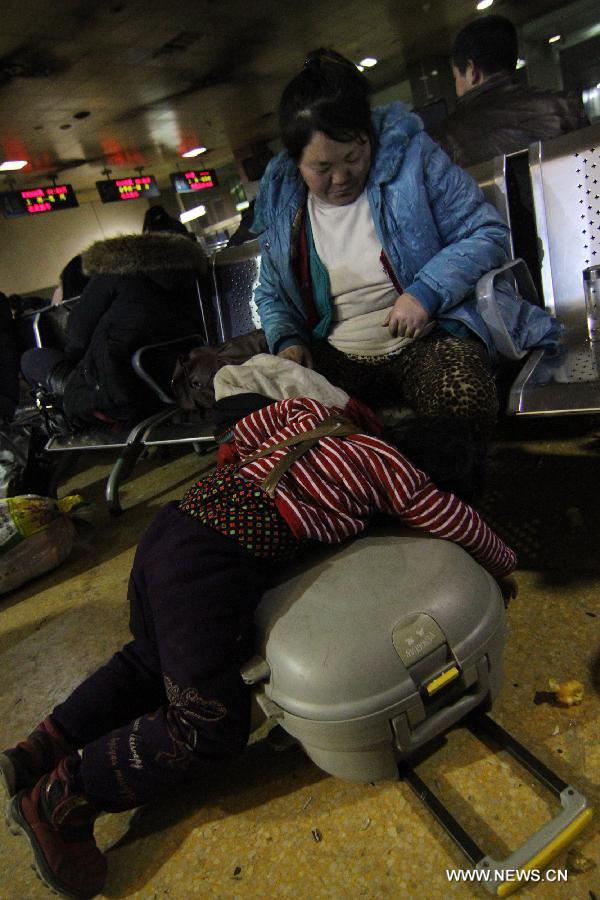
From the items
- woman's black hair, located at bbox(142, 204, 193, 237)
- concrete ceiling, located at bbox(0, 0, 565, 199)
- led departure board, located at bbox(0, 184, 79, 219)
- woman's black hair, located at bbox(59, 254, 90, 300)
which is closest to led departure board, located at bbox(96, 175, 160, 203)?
led departure board, located at bbox(0, 184, 79, 219)

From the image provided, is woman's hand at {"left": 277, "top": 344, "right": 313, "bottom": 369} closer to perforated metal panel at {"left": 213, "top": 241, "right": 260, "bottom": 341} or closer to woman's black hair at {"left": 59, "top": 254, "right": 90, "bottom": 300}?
perforated metal panel at {"left": 213, "top": 241, "right": 260, "bottom": 341}

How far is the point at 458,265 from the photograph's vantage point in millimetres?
1645

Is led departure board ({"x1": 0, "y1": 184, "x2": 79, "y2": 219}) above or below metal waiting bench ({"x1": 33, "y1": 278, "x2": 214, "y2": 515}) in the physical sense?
above

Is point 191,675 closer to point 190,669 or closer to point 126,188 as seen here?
point 190,669

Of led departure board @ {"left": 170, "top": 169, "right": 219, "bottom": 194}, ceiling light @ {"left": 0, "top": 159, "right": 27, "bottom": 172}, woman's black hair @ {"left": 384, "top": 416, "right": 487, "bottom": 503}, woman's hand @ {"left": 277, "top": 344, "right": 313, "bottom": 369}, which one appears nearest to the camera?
woman's black hair @ {"left": 384, "top": 416, "right": 487, "bottom": 503}

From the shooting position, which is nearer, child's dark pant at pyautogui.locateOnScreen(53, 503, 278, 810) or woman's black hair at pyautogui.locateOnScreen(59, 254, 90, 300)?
child's dark pant at pyautogui.locateOnScreen(53, 503, 278, 810)

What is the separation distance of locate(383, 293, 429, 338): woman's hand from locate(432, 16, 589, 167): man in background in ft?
4.53

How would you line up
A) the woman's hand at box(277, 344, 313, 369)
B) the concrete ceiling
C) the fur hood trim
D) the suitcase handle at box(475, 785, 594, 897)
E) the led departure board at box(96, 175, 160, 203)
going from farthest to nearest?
the led departure board at box(96, 175, 160, 203)
the concrete ceiling
the fur hood trim
the woman's hand at box(277, 344, 313, 369)
the suitcase handle at box(475, 785, 594, 897)

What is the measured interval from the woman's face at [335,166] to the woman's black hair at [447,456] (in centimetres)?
91

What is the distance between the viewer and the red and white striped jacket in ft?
3.51

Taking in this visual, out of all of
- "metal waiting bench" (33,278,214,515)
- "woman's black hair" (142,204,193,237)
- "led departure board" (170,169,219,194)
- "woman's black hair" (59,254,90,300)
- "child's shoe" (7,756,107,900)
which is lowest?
"child's shoe" (7,756,107,900)

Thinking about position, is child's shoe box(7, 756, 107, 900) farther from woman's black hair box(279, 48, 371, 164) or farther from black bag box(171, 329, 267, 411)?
woman's black hair box(279, 48, 371, 164)

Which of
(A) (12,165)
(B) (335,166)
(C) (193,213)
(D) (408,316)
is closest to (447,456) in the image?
(D) (408,316)

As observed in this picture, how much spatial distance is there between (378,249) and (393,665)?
4.33 ft
